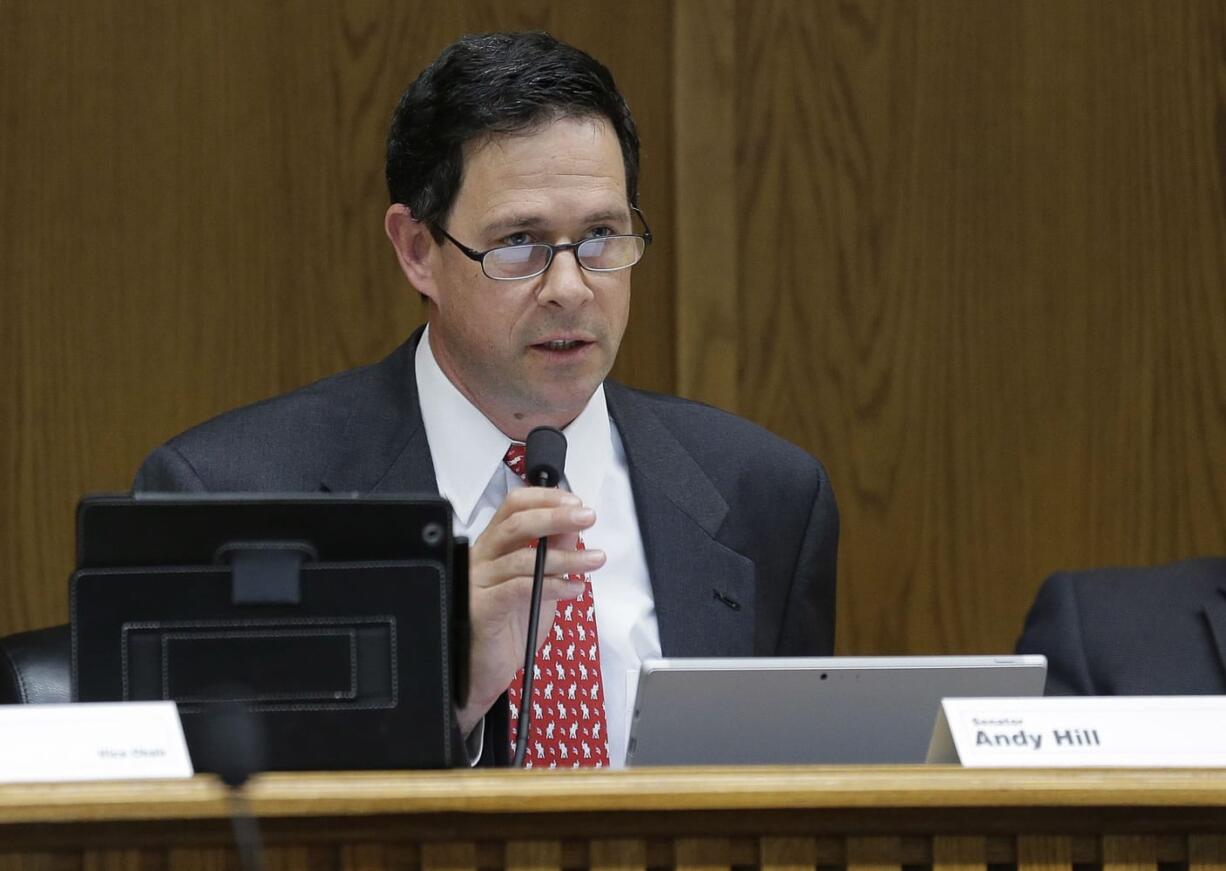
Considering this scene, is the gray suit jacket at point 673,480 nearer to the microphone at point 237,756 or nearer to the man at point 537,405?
the man at point 537,405

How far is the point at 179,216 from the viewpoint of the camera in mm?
3041

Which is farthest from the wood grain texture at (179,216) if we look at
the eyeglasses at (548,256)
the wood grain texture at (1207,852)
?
the wood grain texture at (1207,852)

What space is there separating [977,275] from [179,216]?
141 centimetres

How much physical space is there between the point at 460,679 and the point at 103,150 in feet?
5.98

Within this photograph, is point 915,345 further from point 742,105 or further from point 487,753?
point 487,753

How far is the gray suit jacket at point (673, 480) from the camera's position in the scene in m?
2.10

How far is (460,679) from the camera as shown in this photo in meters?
1.52

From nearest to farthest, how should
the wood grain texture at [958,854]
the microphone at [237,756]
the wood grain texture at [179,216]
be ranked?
the microphone at [237,756]
the wood grain texture at [958,854]
the wood grain texture at [179,216]

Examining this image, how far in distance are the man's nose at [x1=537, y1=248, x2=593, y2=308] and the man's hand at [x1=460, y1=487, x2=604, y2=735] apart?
444mm

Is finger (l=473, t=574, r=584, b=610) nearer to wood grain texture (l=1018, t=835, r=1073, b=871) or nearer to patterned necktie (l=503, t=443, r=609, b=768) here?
patterned necktie (l=503, t=443, r=609, b=768)

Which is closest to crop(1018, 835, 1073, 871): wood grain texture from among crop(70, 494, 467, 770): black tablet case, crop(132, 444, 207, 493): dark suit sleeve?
crop(70, 494, 467, 770): black tablet case

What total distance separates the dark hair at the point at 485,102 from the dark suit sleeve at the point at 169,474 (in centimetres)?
42

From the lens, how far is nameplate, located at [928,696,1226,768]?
4.34ft

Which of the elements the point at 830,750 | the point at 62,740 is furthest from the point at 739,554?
the point at 62,740
